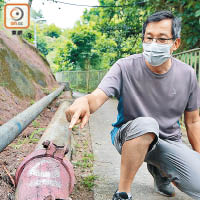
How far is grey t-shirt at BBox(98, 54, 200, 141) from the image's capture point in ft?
7.36

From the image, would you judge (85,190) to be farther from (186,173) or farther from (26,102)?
(26,102)

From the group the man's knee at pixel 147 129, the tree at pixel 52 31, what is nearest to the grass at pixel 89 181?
the man's knee at pixel 147 129

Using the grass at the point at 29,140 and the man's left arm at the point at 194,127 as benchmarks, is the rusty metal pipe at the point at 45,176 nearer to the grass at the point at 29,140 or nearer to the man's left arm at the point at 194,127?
the man's left arm at the point at 194,127

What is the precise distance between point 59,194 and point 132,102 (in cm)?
98

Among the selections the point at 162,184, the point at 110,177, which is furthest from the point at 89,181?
the point at 162,184

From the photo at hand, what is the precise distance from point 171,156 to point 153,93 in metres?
0.52

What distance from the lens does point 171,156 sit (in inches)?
82.2

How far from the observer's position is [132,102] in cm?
225

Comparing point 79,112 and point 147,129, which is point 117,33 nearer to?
point 147,129

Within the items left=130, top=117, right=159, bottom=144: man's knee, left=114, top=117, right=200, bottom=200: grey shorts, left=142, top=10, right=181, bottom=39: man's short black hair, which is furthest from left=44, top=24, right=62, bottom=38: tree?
left=130, top=117, right=159, bottom=144: man's knee

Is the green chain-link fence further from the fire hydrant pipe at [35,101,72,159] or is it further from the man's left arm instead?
the man's left arm

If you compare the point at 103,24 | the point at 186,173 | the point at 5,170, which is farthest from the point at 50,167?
the point at 103,24
